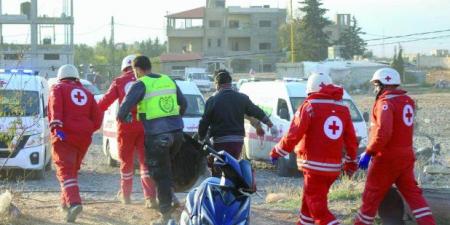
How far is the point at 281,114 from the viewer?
668 inches

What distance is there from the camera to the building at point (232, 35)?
93.2 meters

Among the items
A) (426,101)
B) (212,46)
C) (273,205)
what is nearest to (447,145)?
(273,205)

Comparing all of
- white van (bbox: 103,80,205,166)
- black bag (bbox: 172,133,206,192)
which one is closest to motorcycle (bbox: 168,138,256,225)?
black bag (bbox: 172,133,206,192)

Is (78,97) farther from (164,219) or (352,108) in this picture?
(352,108)

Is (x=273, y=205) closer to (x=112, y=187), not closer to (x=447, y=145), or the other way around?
(x=112, y=187)

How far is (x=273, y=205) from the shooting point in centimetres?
1063

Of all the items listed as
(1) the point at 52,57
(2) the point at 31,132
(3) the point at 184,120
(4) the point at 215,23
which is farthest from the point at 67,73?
(4) the point at 215,23

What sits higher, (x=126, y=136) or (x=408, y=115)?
(x=408, y=115)

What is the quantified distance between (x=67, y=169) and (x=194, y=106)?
7696 mm

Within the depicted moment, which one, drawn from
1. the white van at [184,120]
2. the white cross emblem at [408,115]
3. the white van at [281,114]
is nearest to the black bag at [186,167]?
the white cross emblem at [408,115]

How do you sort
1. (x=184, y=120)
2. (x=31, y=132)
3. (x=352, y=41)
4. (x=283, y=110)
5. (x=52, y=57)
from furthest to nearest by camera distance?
(x=352, y=41), (x=52, y=57), (x=283, y=110), (x=184, y=120), (x=31, y=132)

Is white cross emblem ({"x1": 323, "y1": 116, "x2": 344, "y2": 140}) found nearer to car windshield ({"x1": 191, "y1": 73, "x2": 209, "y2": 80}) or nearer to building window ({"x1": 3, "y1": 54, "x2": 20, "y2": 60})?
building window ({"x1": 3, "y1": 54, "x2": 20, "y2": 60})

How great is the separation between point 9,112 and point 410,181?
498 centimetres

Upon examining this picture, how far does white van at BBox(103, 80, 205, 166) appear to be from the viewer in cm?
1614
